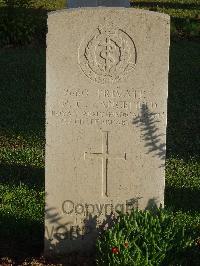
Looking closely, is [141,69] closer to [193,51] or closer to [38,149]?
[38,149]

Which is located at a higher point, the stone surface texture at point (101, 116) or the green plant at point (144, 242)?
the stone surface texture at point (101, 116)

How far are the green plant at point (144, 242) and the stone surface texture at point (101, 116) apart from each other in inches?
13.5

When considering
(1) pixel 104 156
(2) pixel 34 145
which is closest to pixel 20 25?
(2) pixel 34 145

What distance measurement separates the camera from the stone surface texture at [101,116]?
4.88 m

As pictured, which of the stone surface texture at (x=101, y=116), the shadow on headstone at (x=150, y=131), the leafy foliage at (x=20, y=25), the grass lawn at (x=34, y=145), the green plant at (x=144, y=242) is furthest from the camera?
the leafy foliage at (x=20, y=25)

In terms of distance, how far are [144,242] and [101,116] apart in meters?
0.99

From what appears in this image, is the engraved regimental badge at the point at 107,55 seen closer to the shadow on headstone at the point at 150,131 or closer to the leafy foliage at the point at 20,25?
the shadow on headstone at the point at 150,131

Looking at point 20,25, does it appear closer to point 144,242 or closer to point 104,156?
point 104,156

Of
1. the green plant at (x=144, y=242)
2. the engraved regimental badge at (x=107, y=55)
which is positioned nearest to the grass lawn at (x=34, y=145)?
the green plant at (x=144, y=242)

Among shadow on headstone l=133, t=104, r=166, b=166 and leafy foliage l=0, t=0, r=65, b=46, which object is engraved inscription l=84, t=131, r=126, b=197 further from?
leafy foliage l=0, t=0, r=65, b=46

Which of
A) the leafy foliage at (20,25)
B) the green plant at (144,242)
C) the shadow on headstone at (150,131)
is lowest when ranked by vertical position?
the green plant at (144,242)

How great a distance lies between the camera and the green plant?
4.58m

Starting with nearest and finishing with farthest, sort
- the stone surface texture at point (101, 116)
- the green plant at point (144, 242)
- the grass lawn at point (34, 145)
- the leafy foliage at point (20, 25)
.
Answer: the green plant at point (144, 242), the stone surface texture at point (101, 116), the grass lawn at point (34, 145), the leafy foliage at point (20, 25)

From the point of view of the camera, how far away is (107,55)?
16.2ft
